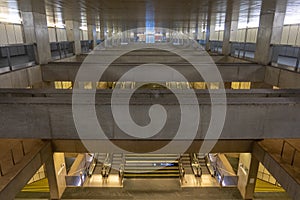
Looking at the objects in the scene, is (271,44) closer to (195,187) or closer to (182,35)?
(195,187)

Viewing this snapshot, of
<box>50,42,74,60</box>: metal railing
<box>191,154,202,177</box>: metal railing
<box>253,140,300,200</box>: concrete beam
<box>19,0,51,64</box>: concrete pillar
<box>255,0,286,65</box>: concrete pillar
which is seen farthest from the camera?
<box>50,42,74,60</box>: metal railing

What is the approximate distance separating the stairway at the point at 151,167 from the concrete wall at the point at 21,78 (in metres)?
6.39

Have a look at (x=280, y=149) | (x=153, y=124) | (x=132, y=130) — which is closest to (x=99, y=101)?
(x=132, y=130)

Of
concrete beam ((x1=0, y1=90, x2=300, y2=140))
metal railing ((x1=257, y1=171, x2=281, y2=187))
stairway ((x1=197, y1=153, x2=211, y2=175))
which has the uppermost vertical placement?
concrete beam ((x1=0, y1=90, x2=300, y2=140))

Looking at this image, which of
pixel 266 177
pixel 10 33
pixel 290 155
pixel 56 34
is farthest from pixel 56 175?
pixel 56 34

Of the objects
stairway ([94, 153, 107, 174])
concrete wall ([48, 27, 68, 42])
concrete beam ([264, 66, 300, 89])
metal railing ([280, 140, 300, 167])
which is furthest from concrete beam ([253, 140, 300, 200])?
concrete wall ([48, 27, 68, 42])

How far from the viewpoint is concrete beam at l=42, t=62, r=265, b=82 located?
400 inches

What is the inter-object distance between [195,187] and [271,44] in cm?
803

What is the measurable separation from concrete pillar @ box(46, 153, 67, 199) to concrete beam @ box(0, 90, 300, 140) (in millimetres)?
4157

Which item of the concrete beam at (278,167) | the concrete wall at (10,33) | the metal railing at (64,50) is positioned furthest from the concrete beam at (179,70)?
the concrete wall at (10,33)

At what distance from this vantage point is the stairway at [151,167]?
11938 millimetres

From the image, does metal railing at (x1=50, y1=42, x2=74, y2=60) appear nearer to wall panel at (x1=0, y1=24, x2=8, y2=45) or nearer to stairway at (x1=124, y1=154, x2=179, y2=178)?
wall panel at (x1=0, y1=24, x2=8, y2=45)

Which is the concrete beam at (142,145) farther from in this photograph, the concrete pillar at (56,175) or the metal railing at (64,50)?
the metal railing at (64,50)

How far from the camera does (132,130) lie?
16.9 ft
